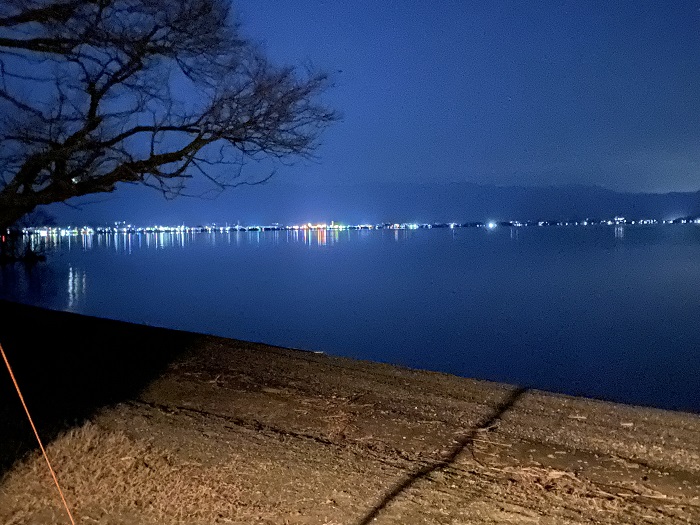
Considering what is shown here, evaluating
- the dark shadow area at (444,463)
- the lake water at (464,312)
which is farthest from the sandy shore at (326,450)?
the lake water at (464,312)

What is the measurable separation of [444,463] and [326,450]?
1.16 m

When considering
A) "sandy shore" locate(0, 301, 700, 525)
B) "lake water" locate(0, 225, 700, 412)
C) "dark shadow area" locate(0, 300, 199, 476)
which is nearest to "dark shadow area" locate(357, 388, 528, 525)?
"sandy shore" locate(0, 301, 700, 525)

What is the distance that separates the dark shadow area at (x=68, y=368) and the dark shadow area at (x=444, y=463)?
3.28m

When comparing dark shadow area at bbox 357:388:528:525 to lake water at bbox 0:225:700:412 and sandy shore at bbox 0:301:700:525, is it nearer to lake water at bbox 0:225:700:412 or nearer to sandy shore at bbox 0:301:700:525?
sandy shore at bbox 0:301:700:525

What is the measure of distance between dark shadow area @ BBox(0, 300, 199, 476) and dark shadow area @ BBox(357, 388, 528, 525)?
328 cm

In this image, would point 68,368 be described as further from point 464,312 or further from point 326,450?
point 464,312

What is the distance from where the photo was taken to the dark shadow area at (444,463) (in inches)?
Answer: 196

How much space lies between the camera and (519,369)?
1900cm

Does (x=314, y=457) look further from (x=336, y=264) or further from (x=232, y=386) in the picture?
(x=336, y=264)

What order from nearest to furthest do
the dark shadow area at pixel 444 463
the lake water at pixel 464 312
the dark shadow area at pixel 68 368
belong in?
the dark shadow area at pixel 444 463, the dark shadow area at pixel 68 368, the lake water at pixel 464 312

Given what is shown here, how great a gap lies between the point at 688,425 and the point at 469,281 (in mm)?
37529

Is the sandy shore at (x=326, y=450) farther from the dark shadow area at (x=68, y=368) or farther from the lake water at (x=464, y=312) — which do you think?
the lake water at (x=464, y=312)

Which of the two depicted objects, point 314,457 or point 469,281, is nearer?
point 314,457

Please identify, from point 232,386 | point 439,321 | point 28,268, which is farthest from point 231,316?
point 28,268
